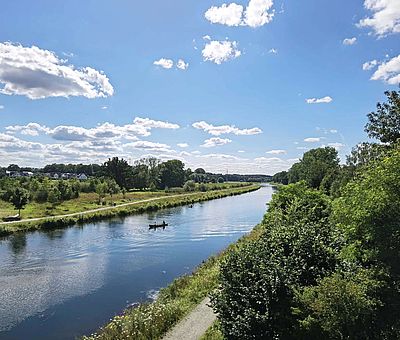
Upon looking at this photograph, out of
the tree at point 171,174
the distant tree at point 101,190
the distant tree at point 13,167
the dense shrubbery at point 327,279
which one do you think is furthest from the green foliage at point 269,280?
the distant tree at point 13,167

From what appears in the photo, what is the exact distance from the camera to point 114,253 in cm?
3106

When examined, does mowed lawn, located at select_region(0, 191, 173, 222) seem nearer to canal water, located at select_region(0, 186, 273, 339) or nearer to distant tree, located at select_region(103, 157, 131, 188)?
canal water, located at select_region(0, 186, 273, 339)

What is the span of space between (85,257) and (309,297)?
23.2 meters

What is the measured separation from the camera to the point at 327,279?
387 inches

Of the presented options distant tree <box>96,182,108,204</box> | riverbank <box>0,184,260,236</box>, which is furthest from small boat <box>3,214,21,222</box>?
distant tree <box>96,182,108,204</box>

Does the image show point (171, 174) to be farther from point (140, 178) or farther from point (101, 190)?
point (101, 190)

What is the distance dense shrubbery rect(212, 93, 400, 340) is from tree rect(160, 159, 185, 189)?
108 metres

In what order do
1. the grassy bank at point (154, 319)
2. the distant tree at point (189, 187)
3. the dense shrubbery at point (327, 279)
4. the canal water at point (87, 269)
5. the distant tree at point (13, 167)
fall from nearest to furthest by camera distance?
1. the dense shrubbery at point (327, 279)
2. the grassy bank at point (154, 319)
3. the canal water at point (87, 269)
4. the distant tree at point (189, 187)
5. the distant tree at point (13, 167)

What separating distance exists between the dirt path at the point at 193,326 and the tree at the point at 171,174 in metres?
106

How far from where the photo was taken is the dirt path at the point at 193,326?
12.7 metres

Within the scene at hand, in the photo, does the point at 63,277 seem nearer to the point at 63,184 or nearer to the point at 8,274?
the point at 8,274

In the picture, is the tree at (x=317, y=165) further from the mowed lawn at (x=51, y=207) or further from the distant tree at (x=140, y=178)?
the distant tree at (x=140, y=178)

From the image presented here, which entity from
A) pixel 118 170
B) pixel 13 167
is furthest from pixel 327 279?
pixel 13 167

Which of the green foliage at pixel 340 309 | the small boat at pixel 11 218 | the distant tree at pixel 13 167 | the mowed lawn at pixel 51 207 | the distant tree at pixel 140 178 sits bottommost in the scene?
the green foliage at pixel 340 309
